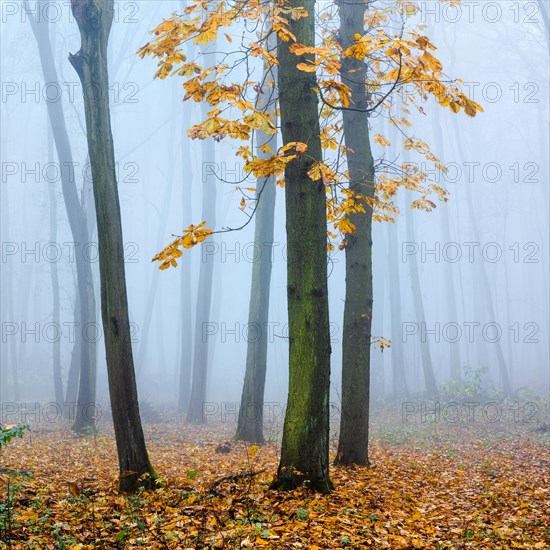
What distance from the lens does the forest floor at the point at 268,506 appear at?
464 cm

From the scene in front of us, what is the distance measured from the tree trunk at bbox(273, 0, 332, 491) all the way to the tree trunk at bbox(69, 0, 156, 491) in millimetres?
1494

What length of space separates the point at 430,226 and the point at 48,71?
50.4m

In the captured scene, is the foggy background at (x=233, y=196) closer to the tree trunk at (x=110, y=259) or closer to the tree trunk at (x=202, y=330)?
the tree trunk at (x=202, y=330)

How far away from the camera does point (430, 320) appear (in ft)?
190

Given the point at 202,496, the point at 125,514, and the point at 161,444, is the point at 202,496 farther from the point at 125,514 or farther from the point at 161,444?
the point at 161,444

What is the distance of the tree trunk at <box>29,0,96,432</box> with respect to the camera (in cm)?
1370

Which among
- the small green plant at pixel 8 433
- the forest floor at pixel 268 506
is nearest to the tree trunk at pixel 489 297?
the forest floor at pixel 268 506

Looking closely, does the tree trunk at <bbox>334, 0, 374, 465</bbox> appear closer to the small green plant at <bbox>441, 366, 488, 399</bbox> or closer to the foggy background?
the foggy background

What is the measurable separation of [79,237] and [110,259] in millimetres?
9197

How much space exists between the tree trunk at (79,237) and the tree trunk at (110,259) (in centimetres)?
758

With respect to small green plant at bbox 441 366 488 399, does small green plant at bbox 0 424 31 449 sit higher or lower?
higher

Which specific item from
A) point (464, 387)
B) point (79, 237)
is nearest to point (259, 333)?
point (79, 237)

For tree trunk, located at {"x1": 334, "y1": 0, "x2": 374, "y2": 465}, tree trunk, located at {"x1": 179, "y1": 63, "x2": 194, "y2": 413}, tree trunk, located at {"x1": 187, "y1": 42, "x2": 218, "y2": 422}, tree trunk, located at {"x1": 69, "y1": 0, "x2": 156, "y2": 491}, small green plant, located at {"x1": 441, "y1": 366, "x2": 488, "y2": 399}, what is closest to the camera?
tree trunk, located at {"x1": 69, "y1": 0, "x2": 156, "y2": 491}

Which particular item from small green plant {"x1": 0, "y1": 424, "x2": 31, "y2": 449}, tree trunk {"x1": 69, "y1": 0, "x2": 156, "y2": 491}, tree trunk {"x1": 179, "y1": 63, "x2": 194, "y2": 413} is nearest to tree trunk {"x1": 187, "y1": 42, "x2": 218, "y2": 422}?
tree trunk {"x1": 179, "y1": 63, "x2": 194, "y2": 413}
